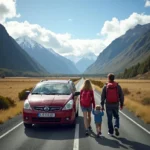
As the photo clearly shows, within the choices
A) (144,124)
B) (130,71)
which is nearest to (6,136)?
(144,124)

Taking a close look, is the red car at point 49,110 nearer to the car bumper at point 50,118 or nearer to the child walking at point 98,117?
the car bumper at point 50,118

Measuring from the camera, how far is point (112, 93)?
32.8 feet

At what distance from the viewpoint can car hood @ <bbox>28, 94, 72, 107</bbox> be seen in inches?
428

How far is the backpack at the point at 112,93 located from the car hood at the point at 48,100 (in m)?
1.91

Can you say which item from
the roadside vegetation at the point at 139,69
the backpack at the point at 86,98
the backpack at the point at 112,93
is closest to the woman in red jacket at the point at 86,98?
the backpack at the point at 86,98

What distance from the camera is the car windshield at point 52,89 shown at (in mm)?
12441

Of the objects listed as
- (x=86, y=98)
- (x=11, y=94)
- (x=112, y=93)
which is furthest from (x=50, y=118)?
(x=11, y=94)

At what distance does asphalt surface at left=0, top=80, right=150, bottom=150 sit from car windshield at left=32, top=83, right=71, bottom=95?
154 cm

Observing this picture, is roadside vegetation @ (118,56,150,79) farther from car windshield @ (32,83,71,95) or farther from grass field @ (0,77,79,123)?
car windshield @ (32,83,71,95)

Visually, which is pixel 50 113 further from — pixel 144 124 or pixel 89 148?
pixel 144 124

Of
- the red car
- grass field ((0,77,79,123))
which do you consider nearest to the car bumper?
the red car

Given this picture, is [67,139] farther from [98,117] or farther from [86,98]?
[86,98]

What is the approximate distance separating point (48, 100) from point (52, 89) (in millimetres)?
1669

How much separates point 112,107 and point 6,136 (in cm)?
383
